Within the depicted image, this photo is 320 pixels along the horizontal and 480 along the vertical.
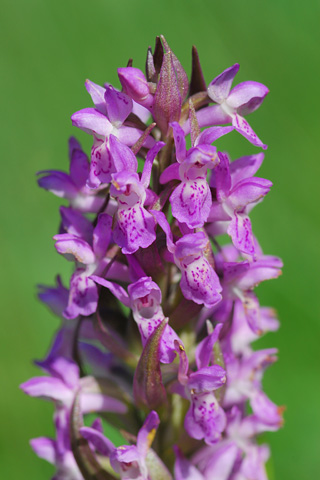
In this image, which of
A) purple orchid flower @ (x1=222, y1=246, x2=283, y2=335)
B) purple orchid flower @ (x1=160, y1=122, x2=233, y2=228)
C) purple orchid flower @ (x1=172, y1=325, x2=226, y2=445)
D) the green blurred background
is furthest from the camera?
the green blurred background

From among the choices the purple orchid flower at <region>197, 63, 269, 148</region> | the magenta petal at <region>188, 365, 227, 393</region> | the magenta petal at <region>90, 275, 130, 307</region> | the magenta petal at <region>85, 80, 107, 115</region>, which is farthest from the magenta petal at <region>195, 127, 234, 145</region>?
the magenta petal at <region>188, 365, 227, 393</region>

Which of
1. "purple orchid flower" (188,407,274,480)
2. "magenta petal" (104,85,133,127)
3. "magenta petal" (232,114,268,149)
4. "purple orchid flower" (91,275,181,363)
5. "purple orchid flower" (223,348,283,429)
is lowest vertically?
"purple orchid flower" (188,407,274,480)

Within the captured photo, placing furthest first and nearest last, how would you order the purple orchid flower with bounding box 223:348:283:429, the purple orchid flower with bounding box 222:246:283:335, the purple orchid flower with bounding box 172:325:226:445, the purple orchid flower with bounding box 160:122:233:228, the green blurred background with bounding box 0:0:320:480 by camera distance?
the green blurred background with bounding box 0:0:320:480 → the purple orchid flower with bounding box 223:348:283:429 → the purple orchid flower with bounding box 222:246:283:335 → the purple orchid flower with bounding box 172:325:226:445 → the purple orchid flower with bounding box 160:122:233:228

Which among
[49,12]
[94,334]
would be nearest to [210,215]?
[94,334]

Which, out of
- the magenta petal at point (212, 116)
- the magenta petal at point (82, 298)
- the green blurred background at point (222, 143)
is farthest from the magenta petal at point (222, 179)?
the green blurred background at point (222, 143)

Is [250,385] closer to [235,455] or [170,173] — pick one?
[235,455]

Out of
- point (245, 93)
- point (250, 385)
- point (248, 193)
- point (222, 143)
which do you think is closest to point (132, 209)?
point (248, 193)

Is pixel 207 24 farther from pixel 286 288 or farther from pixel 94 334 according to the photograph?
pixel 94 334

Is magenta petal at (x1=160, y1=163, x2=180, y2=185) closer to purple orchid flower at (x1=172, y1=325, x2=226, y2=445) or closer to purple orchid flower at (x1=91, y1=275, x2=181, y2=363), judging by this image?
purple orchid flower at (x1=91, y1=275, x2=181, y2=363)
